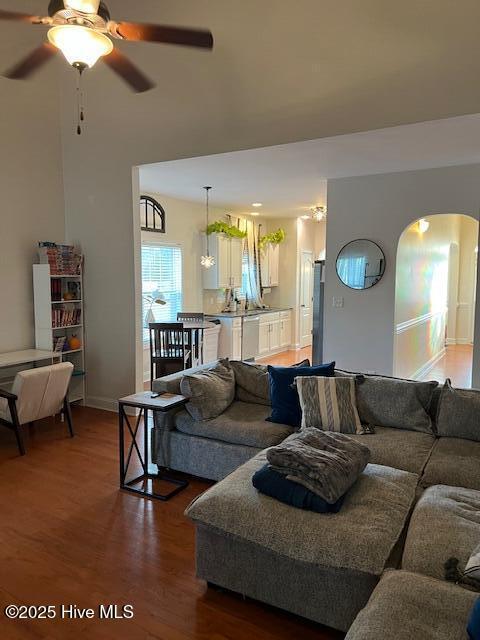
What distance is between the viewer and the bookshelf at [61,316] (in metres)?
4.98

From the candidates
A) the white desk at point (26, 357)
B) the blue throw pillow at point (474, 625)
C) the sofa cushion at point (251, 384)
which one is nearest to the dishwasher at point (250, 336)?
the white desk at point (26, 357)

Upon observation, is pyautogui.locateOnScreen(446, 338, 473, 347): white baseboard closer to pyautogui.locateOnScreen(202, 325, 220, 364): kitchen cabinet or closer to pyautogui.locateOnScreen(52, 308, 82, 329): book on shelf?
pyautogui.locateOnScreen(202, 325, 220, 364): kitchen cabinet

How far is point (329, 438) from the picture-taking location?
2.57 m

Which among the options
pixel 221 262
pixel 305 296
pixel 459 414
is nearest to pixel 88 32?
pixel 459 414

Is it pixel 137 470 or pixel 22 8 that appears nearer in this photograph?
pixel 137 470

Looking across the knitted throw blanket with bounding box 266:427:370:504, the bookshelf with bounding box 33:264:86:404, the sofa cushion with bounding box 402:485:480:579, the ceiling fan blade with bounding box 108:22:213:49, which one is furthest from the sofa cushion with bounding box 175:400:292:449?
the ceiling fan blade with bounding box 108:22:213:49

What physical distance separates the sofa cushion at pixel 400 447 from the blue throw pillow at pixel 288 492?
72cm

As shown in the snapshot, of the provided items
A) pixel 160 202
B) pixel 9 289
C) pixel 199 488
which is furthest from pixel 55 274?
pixel 199 488

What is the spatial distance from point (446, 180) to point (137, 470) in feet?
13.7

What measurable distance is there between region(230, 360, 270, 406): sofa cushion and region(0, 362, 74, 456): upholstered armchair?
160 centimetres

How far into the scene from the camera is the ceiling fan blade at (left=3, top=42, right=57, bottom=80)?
290 centimetres

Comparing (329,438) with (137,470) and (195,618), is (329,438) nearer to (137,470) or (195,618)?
(195,618)

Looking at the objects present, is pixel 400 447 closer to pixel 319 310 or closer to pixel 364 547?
pixel 364 547

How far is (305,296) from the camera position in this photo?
980 cm
